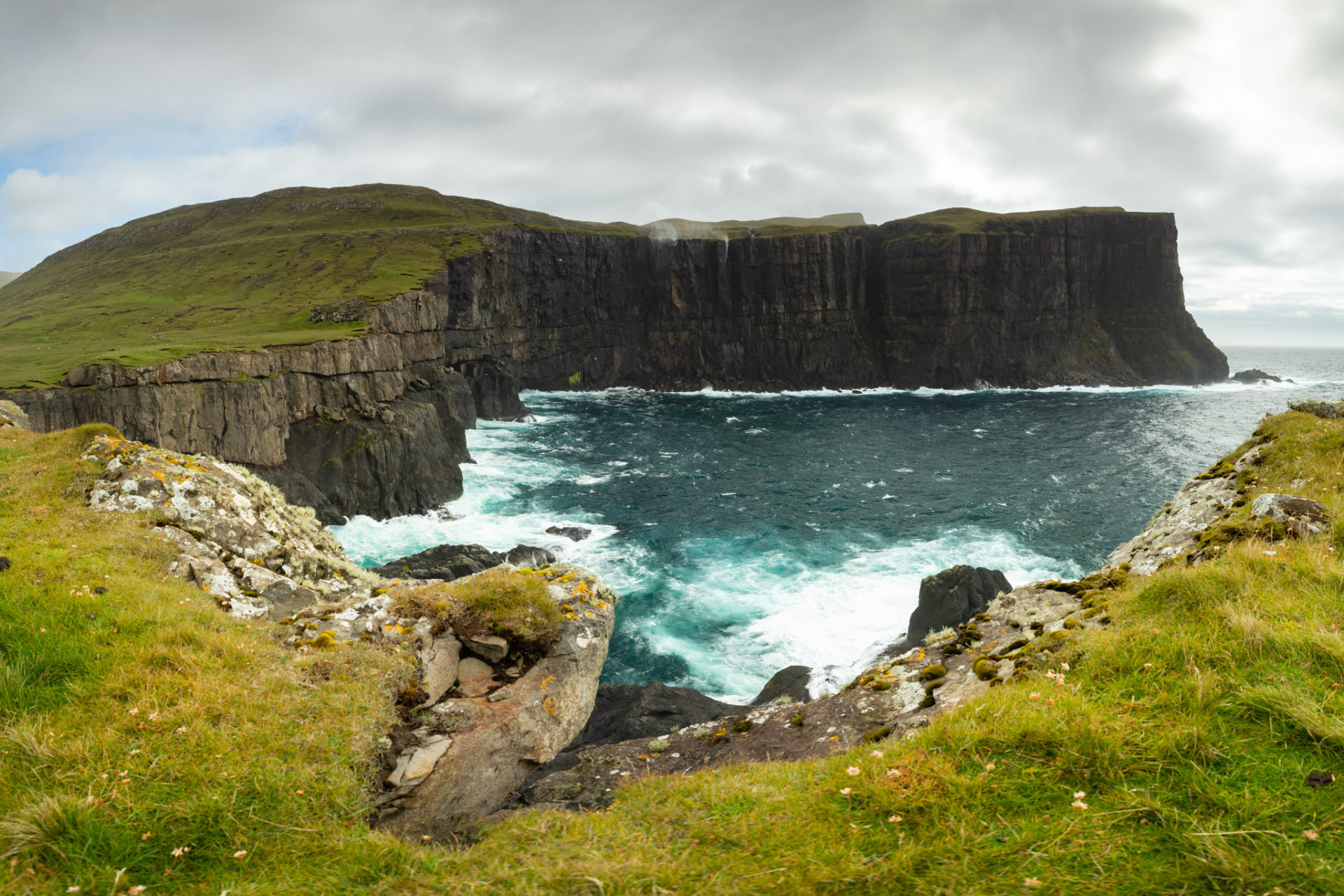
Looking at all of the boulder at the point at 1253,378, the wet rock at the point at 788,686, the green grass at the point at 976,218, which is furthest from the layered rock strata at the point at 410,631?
the boulder at the point at 1253,378

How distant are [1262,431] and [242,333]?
57.8 meters

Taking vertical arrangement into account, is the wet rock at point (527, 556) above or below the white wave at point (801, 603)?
above

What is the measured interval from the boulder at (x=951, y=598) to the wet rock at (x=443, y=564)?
54.0 feet

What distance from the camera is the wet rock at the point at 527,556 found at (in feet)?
98.2

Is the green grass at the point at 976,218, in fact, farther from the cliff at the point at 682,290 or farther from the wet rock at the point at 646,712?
the wet rock at the point at 646,712

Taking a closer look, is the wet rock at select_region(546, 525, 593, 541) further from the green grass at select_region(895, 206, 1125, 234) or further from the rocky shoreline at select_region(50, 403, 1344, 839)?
the green grass at select_region(895, 206, 1125, 234)

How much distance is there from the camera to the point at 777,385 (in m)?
Result: 106

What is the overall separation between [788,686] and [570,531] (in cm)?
1936

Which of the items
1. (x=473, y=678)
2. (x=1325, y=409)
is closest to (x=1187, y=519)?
(x=1325, y=409)

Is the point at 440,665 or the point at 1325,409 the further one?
the point at 1325,409

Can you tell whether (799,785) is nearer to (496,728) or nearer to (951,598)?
(496,728)

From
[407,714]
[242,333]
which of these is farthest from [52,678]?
[242,333]

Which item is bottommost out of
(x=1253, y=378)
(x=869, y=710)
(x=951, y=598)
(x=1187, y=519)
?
(x=951, y=598)

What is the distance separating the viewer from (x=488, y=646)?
8742mm
